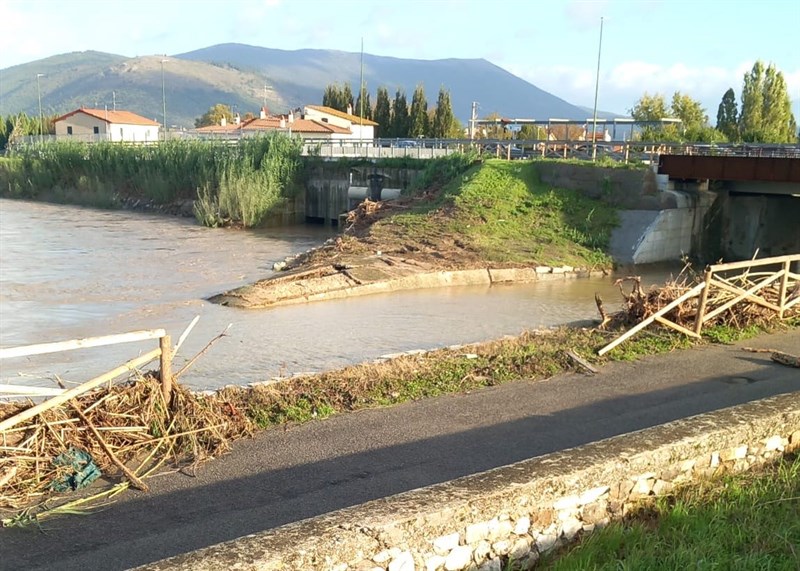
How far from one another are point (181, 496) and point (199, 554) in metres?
2.76

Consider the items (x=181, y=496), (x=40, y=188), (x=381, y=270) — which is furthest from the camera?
(x=40, y=188)

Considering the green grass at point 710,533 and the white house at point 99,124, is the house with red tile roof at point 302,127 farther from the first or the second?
the green grass at point 710,533

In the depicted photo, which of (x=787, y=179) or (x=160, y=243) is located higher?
(x=787, y=179)

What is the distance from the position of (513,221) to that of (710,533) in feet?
78.7

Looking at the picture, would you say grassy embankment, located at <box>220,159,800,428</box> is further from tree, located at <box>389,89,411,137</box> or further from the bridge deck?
tree, located at <box>389,89,411,137</box>

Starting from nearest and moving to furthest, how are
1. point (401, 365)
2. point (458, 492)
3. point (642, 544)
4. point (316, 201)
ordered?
point (458, 492), point (642, 544), point (401, 365), point (316, 201)

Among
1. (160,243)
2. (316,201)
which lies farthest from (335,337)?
(316,201)

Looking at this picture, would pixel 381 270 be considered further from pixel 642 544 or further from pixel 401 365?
pixel 642 544

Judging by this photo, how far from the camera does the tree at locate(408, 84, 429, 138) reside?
76562mm

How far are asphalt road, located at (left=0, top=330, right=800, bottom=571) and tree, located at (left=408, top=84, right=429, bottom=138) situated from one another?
219 ft

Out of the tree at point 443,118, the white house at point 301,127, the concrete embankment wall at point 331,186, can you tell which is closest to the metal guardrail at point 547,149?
the concrete embankment wall at point 331,186

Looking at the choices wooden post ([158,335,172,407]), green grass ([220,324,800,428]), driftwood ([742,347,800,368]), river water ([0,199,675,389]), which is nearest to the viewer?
wooden post ([158,335,172,407])

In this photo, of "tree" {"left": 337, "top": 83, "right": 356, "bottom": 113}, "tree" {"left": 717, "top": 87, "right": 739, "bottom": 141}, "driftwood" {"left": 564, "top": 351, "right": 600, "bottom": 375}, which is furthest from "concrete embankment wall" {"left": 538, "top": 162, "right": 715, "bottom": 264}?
"tree" {"left": 337, "top": 83, "right": 356, "bottom": 113}

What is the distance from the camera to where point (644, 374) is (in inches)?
441
